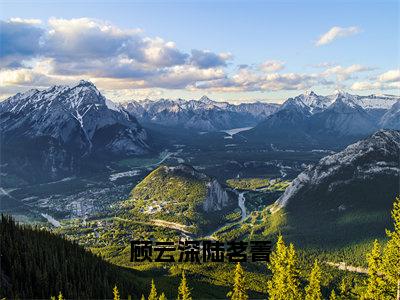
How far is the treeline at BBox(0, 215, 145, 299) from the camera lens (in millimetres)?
158775

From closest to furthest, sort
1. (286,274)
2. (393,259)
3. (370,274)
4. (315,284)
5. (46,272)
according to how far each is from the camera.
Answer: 1. (393,259)
2. (370,274)
3. (286,274)
4. (315,284)
5. (46,272)

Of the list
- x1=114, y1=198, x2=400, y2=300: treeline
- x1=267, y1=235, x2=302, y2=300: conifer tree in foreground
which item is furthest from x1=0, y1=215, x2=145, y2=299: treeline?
x1=267, y1=235, x2=302, y2=300: conifer tree in foreground

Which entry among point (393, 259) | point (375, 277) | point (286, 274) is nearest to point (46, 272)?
point (286, 274)

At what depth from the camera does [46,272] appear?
544 ft

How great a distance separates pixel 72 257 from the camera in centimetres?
19038

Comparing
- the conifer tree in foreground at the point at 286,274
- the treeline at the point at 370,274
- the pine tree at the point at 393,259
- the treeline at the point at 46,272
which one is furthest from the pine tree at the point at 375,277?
the treeline at the point at 46,272

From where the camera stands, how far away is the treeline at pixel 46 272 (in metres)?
159

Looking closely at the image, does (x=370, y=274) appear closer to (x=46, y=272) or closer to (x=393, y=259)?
(x=393, y=259)

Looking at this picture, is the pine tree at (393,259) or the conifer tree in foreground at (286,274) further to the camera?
the conifer tree in foreground at (286,274)

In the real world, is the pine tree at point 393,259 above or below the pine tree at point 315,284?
above

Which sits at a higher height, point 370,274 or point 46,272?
point 370,274

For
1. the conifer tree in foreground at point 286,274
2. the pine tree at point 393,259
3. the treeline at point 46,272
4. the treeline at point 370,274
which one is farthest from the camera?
the treeline at point 46,272

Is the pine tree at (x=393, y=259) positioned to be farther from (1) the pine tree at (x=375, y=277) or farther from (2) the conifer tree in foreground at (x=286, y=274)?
(2) the conifer tree in foreground at (x=286, y=274)

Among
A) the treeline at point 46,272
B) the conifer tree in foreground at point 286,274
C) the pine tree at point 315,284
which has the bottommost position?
the treeline at point 46,272
